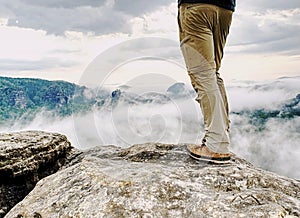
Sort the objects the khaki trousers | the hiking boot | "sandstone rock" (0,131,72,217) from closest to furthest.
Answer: the khaki trousers → the hiking boot → "sandstone rock" (0,131,72,217)

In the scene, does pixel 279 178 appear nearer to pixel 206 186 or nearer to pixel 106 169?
pixel 206 186

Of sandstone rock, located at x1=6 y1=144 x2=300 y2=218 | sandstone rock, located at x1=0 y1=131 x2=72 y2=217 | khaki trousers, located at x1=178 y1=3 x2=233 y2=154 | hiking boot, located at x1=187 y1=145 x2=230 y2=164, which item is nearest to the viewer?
sandstone rock, located at x1=6 y1=144 x2=300 y2=218

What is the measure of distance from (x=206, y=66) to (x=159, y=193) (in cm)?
268

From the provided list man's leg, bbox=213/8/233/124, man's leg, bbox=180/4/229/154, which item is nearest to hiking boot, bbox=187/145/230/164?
man's leg, bbox=180/4/229/154

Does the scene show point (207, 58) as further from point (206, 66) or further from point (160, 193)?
point (160, 193)

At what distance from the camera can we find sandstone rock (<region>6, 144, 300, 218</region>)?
154 inches

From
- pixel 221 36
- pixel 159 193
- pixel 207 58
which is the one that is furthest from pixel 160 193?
pixel 221 36

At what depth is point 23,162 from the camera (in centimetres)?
614

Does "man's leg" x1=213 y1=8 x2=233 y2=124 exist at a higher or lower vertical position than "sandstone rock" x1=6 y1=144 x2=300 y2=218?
higher

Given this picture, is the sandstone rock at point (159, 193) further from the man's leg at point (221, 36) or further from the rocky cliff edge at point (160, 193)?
the man's leg at point (221, 36)

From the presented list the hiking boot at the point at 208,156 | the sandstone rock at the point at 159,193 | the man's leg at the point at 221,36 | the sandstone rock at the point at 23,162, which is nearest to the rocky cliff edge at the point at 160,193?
the sandstone rock at the point at 159,193

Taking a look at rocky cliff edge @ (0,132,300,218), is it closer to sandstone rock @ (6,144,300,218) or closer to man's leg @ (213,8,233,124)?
sandstone rock @ (6,144,300,218)

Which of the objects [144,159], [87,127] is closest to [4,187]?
[87,127]

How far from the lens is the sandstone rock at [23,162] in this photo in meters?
5.93
